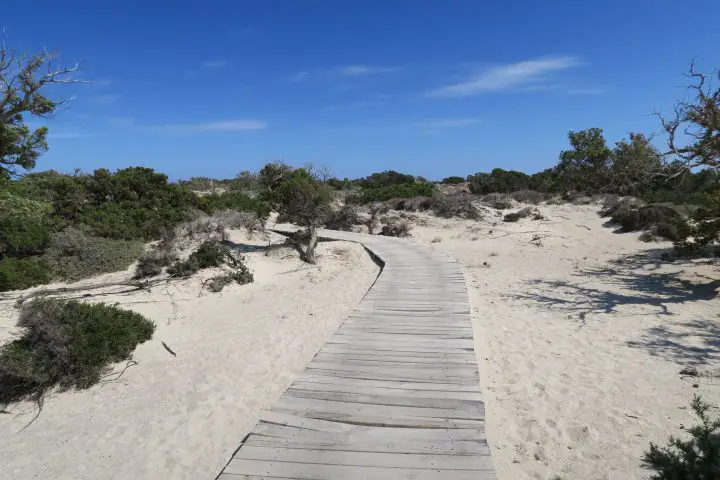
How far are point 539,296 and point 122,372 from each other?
8755 mm

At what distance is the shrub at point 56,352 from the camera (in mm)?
5758

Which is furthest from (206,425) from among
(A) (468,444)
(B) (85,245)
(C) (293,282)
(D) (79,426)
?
(B) (85,245)

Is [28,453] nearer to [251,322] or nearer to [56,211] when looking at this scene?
[251,322]

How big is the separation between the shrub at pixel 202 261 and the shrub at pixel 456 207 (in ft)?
46.5

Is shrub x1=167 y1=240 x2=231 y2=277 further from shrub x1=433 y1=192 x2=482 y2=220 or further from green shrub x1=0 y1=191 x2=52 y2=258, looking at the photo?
shrub x1=433 y1=192 x2=482 y2=220

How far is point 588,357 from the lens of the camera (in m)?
5.96

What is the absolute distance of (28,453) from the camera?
15.4 ft

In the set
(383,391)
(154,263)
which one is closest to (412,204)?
(154,263)

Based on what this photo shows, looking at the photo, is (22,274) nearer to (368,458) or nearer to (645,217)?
(368,458)

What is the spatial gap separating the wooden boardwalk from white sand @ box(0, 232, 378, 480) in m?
0.92

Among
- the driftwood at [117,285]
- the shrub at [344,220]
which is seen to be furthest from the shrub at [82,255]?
the shrub at [344,220]

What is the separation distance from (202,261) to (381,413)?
9.19 metres

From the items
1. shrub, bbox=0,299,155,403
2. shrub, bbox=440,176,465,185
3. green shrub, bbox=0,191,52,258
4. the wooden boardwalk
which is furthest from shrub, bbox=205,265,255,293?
shrub, bbox=440,176,465,185

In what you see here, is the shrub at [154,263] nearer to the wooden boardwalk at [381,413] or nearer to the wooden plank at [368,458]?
the wooden boardwalk at [381,413]
